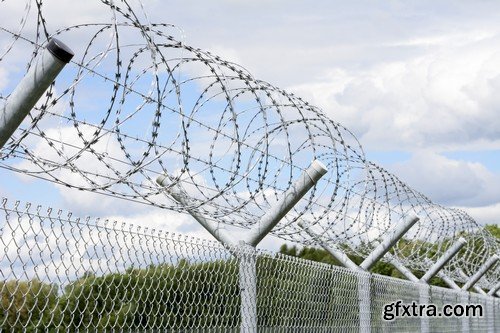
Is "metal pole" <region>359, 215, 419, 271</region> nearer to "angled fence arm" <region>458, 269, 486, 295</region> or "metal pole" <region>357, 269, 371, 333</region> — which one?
"metal pole" <region>357, 269, 371, 333</region>

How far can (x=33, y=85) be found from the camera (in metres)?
4.07

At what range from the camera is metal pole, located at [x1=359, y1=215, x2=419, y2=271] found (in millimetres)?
10805

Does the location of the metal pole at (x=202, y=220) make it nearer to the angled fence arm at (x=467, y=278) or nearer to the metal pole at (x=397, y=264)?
the metal pole at (x=397, y=264)

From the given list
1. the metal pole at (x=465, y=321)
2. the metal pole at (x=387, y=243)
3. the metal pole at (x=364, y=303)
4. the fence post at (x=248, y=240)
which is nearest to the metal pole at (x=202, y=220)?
the fence post at (x=248, y=240)

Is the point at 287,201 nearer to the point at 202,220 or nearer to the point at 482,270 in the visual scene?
the point at 202,220

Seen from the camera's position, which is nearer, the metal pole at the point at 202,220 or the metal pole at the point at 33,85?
the metal pole at the point at 33,85

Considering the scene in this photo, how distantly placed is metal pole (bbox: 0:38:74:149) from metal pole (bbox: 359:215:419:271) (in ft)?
22.8

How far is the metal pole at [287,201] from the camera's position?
23.1 ft

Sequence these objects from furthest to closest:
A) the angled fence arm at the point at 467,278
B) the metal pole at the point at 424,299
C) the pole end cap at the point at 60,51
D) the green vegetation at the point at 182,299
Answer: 1. the angled fence arm at the point at 467,278
2. the metal pole at the point at 424,299
3. the green vegetation at the point at 182,299
4. the pole end cap at the point at 60,51

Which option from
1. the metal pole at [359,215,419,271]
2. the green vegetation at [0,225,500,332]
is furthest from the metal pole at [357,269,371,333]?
the metal pole at [359,215,419,271]

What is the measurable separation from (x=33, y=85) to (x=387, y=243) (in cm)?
753

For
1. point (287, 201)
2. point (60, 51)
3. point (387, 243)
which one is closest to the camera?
point (60, 51)

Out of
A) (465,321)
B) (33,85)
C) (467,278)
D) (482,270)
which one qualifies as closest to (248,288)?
(33,85)

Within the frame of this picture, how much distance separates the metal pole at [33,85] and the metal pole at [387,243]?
6945mm
